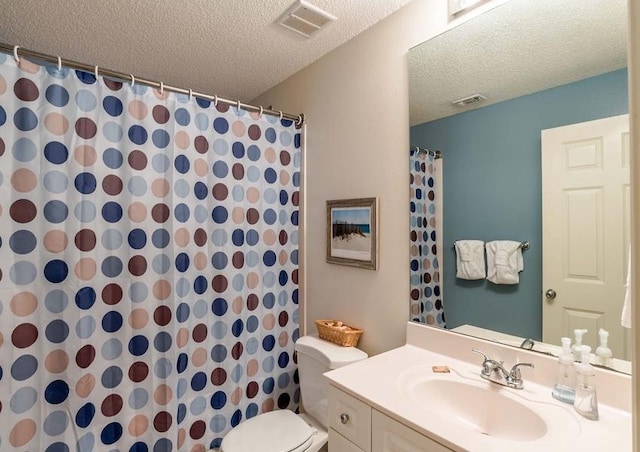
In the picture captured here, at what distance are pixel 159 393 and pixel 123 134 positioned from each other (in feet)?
4.12

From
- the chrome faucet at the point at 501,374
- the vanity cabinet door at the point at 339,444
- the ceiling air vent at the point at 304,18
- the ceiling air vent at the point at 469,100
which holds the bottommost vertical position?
the vanity cabinet door at the point at 339,444

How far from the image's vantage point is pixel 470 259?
1374 millimetres

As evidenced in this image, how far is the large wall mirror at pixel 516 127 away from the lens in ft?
3.32

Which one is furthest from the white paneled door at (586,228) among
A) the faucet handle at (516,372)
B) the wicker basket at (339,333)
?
the wicker basket at (339,333)

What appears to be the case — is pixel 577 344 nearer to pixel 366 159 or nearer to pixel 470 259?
pixel 470 259

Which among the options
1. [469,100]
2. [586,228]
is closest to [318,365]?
[586,228]

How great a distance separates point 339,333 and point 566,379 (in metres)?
0.94

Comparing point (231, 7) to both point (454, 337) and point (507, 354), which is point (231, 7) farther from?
point (507, 354)

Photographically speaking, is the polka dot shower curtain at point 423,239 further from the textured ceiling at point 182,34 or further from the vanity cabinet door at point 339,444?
the textured ceiling at point 182,34

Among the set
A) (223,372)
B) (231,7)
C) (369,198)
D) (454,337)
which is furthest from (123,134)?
(454,337)

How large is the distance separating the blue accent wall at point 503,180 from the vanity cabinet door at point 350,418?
1.78 feet

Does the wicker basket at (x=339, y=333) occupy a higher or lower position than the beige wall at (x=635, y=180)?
lower

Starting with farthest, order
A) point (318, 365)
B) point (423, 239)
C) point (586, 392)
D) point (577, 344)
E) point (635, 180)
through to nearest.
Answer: point (318, 365)
point (423, 239)
point (577, 344)
point (586, 392)
point (635, 180)

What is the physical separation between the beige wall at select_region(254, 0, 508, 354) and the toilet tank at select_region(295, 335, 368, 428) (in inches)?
6.0
